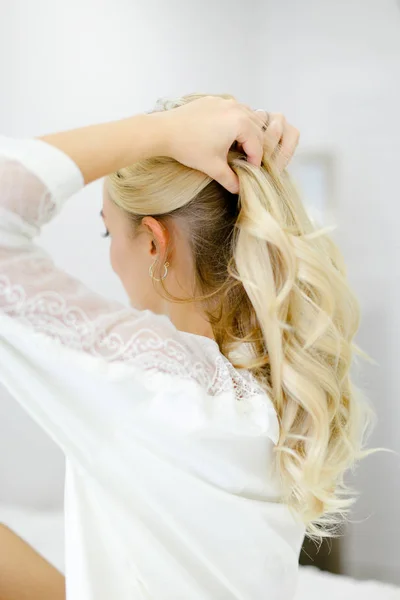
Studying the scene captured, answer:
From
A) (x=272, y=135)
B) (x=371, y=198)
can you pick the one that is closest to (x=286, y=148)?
(x=272, y=135)

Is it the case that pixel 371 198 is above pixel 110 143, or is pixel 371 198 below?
below

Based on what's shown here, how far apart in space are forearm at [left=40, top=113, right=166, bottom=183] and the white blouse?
0.02 m

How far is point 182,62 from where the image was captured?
6.90 ft

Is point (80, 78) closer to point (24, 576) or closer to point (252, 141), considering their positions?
point (252, 141)

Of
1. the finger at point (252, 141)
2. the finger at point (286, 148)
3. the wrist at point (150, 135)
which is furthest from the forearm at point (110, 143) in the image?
the finger at point (286, 148)

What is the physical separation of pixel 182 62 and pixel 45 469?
1.39 m

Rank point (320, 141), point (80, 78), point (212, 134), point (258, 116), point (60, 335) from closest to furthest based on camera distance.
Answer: point (60, 335)
point (212, 134)
point (258, 116)
point (80, 78)
point (320, 141)

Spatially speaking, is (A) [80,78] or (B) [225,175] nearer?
(B) [225,175]

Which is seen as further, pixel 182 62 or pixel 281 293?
pixel 182 62

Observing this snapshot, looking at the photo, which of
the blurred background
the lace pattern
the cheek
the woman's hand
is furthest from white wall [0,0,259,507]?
the lace pattern

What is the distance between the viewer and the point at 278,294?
89 centimetres

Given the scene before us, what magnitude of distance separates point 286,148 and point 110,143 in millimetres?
348

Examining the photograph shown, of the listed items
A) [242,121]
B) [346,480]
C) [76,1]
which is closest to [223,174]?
[242,121]

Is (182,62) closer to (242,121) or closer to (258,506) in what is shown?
(242,121)
